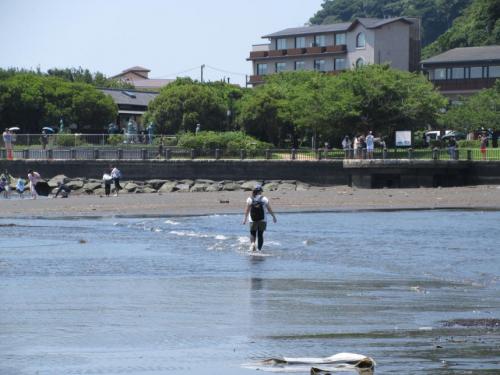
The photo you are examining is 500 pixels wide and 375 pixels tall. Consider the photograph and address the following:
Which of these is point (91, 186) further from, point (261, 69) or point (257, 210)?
point (261, 69)

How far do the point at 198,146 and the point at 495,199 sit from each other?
22.9 meters

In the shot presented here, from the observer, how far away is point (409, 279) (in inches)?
750

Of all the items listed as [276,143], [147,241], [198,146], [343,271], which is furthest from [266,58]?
[343,271]

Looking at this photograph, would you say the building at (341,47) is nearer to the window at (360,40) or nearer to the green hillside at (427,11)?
the window at (360,40)

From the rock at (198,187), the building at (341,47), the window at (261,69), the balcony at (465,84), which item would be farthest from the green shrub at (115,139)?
the window at (261,69)

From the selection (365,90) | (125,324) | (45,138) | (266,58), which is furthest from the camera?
(266,58)

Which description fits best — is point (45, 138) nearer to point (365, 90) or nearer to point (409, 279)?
point (365, 90)

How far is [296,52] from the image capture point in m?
108

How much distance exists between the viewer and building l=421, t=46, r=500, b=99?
91.5 m

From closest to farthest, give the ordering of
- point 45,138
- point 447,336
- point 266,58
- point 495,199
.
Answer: point 447,336 < point 495,199 < point 45,138 < point 266,58

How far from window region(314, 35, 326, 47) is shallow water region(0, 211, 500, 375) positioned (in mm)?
78437

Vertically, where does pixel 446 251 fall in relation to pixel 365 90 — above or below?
below

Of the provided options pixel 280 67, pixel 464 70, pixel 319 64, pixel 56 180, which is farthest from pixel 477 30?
pixel 56 180

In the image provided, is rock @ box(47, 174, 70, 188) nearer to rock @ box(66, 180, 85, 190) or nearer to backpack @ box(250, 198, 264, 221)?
rock @ box(66, 180, 85, 190)
